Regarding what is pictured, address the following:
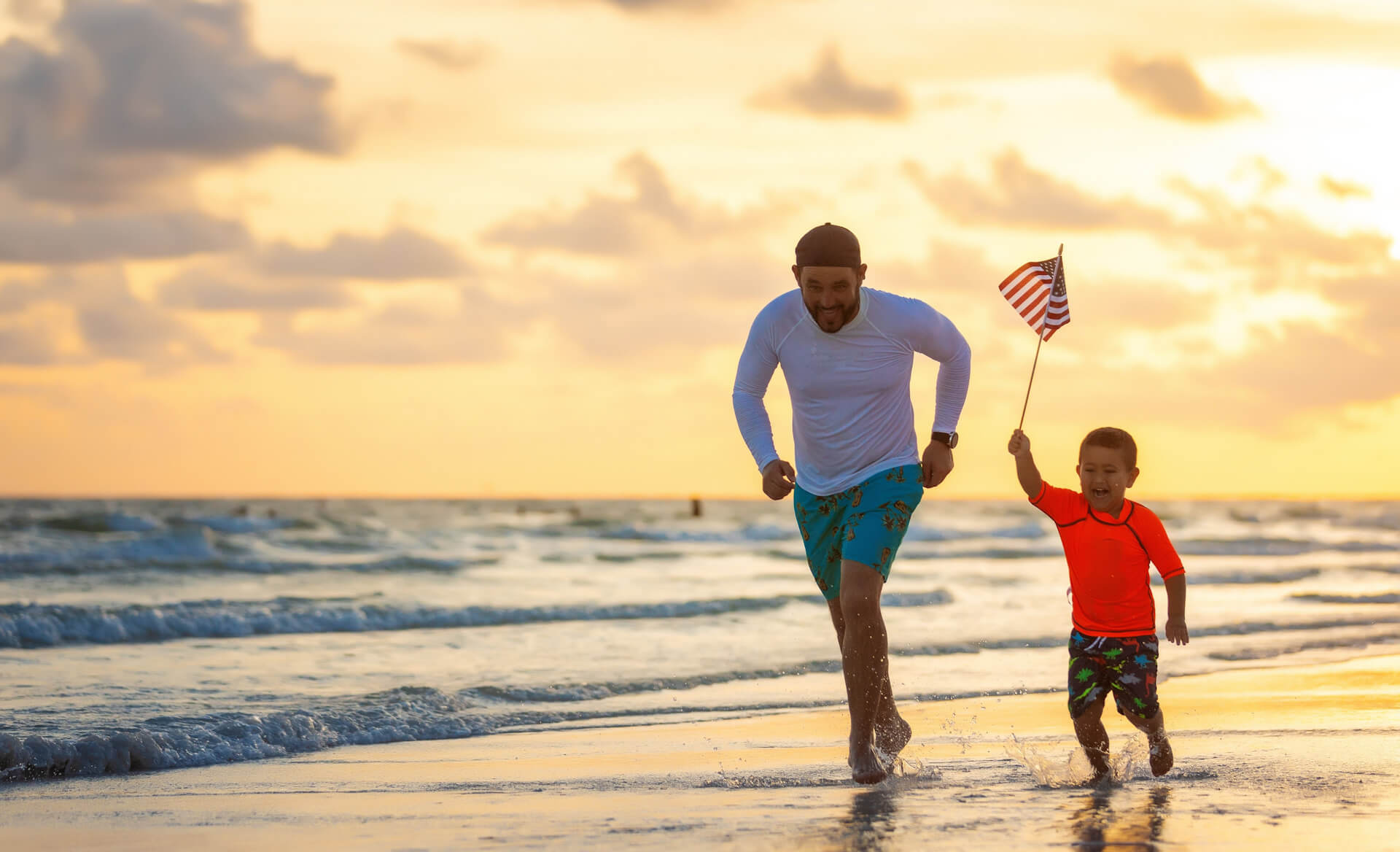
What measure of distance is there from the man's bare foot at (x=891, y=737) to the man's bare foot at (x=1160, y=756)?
0.96 m

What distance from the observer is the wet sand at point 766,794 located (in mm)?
4516

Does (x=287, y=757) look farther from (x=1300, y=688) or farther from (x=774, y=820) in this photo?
(x=1300, y=688)

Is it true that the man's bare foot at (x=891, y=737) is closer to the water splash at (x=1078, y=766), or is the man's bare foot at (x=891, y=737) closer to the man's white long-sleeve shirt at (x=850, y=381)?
the water splash at (x=1078, y=766)

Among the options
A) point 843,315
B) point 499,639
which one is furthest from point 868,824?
point 499,639

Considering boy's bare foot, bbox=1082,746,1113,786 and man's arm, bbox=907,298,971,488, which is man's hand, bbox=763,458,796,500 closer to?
man's arm, bbox=907,298,971,488

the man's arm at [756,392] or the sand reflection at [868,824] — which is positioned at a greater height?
the man's arm at [756,392]

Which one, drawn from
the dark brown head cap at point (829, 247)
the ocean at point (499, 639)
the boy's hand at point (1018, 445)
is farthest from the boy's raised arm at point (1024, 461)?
the ocean at point (499, 639)

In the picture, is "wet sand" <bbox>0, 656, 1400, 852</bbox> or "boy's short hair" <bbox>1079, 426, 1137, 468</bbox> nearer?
"wet sand" <bbox>0, 656, 1400, 852</bbox>

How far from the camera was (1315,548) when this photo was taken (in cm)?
3406

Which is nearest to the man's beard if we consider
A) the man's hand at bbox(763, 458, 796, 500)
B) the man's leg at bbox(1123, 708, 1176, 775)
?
the man's hand at bbox(763, 458, 796, 500)

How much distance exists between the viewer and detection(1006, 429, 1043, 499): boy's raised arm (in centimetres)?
521

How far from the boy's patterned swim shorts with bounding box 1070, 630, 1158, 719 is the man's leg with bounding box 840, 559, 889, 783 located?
0.76 m

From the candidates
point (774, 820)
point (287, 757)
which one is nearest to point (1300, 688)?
point (774, 820)

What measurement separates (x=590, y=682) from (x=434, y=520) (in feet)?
178
